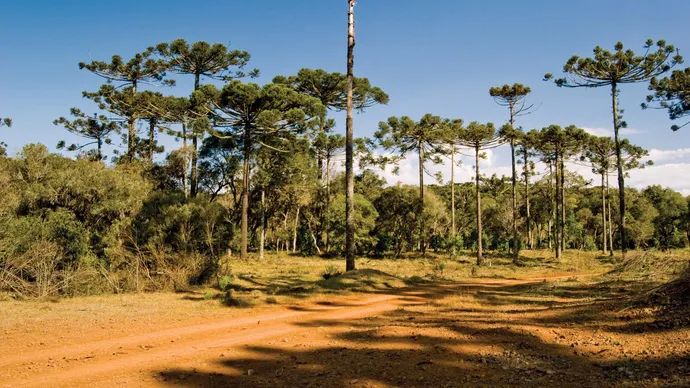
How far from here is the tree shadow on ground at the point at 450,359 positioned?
5.41 metres

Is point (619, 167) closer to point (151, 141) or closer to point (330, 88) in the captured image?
point (330, 88)

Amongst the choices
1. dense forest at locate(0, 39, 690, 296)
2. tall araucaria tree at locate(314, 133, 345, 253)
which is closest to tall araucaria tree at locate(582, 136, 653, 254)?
dense forest at locate(0, 39, 690, 296)

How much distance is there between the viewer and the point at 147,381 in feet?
18.9

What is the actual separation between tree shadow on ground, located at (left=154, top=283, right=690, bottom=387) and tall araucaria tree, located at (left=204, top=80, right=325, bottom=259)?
20347 millimetres

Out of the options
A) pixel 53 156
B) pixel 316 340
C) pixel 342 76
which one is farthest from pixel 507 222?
pixel 316 340

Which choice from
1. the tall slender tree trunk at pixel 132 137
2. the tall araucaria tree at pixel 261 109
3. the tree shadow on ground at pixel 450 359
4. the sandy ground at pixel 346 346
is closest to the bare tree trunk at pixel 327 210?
the tall araucaria tree at pixel 261 109

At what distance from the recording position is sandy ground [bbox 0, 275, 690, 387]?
562 cm

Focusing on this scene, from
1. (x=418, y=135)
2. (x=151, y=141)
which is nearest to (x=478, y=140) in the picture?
A: (x=418, y=135)

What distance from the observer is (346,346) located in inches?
280

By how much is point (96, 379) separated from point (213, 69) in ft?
104

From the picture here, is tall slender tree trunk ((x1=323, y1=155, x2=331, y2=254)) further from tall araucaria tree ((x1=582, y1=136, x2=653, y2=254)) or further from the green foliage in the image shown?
tall araucaria tree ((x1=582, y1=136, x2=653, y2=254))

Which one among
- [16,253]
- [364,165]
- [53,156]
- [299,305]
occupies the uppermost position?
[364,165]

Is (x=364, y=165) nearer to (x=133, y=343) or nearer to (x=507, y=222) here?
(x=507, y=222)

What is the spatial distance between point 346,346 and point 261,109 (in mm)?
23393
